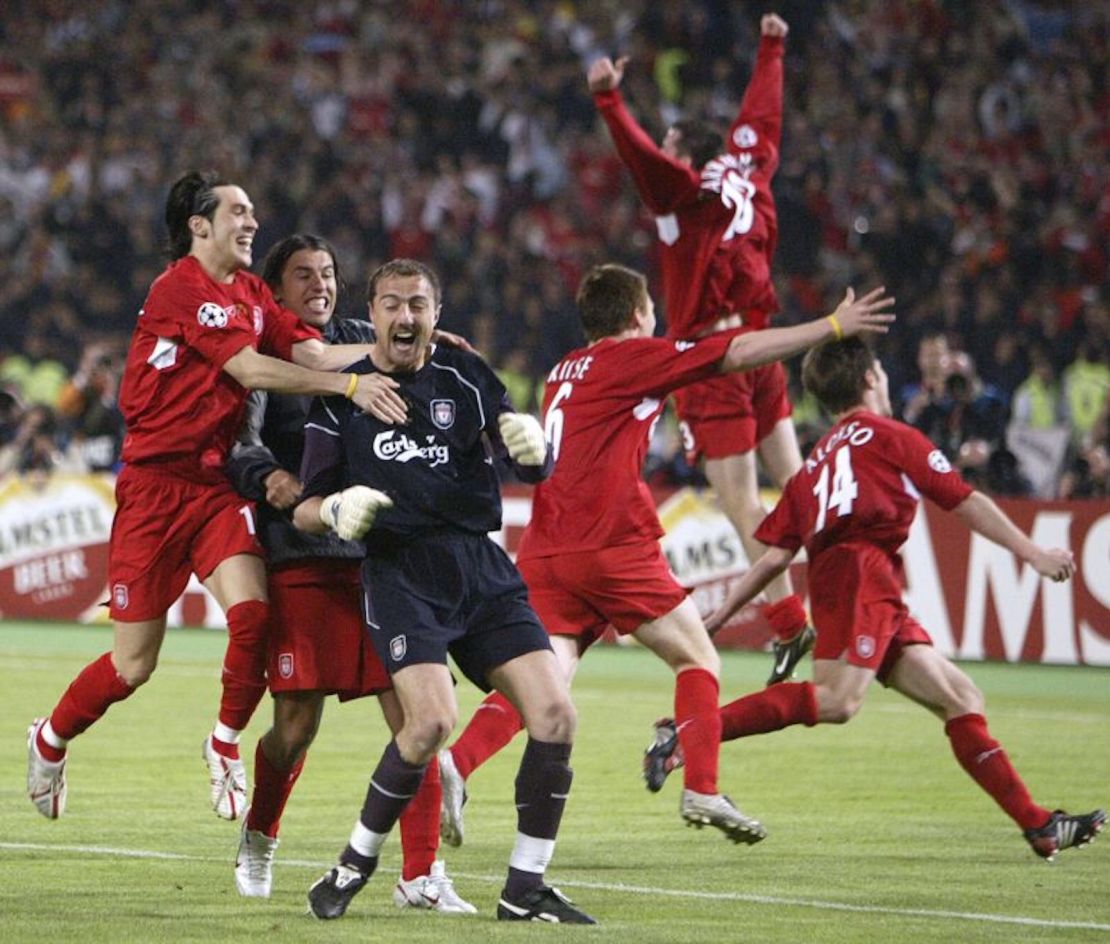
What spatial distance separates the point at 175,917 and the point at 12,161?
2045 cm

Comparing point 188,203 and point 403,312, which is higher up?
point 188,203

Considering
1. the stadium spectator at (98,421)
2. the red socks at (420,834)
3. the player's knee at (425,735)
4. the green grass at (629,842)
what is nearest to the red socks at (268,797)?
the green grass at (629,842)

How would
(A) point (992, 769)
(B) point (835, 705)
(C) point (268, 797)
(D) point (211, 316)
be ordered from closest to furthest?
(C) point (268, 797) < (D) point (211, 316) < (A) point (992, 769) < (B) point (835, 705)

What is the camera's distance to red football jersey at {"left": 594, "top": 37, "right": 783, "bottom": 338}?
1048 centimetres

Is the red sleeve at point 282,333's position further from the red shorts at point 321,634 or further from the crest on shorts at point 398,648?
the crest on shorts at point 398,648

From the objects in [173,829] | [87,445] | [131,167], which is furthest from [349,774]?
[131,167]

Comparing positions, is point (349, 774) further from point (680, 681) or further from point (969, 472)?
point (969, 472)

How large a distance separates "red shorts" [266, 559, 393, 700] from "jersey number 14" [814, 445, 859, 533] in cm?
208

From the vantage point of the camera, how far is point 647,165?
33.1ft

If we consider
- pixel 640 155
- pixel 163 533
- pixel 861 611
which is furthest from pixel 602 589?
pixel 640 155

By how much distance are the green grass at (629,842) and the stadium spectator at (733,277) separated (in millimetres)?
1060

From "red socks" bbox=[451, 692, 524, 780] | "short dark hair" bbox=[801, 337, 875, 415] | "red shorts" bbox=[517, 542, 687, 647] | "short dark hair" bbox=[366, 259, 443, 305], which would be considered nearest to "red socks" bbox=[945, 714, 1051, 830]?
"red shorts" bbox=[517, 542, 687, 647]

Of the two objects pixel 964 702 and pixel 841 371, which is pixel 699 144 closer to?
pixel 841 371

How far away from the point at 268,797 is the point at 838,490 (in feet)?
8.52
